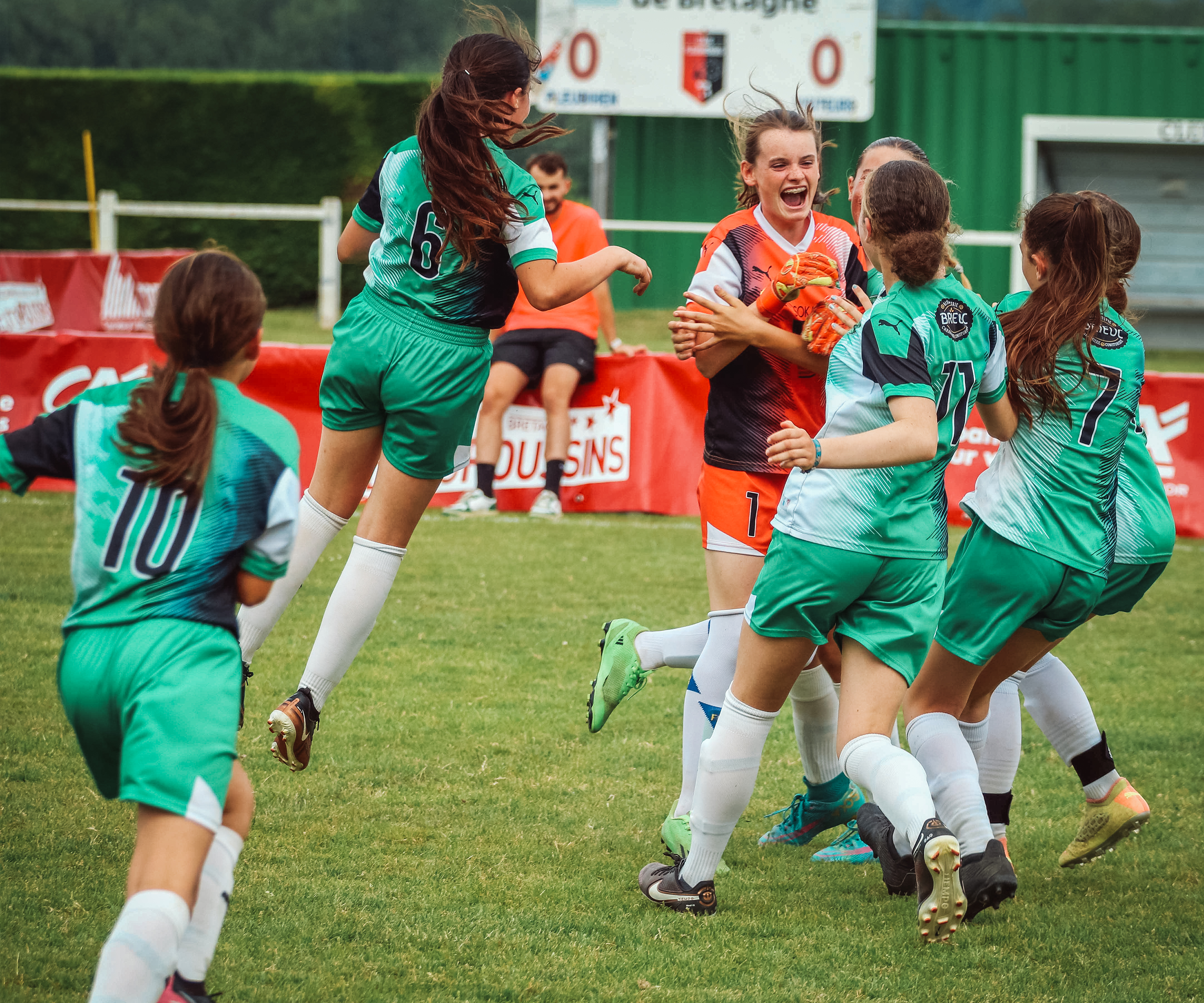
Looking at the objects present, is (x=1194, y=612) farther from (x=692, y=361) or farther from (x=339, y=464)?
(x=339, y=464)

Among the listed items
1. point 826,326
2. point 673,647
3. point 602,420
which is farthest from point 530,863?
point 602,420

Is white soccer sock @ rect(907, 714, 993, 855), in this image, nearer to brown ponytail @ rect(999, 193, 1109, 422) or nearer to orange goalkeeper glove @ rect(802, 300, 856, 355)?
brown ponytail @ rect(999, 193, 1109, 422)

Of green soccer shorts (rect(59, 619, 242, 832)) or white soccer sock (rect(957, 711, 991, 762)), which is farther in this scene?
white soccer sock (rect(957, 711, 991, 762))

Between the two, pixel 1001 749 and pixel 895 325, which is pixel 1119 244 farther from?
pixel 1001 749

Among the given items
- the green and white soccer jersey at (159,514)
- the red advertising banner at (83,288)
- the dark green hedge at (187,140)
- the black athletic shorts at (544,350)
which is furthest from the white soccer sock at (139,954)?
the dark green hedge at (187,140)

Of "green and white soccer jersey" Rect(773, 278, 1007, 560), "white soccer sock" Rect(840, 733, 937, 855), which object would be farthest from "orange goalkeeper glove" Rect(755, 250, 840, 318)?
"white soccer sock" Rect(840, 733, 937, 855)

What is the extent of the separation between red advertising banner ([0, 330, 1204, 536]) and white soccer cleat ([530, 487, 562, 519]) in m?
0.27

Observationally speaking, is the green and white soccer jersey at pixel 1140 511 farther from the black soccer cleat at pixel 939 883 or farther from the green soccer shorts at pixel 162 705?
the green soccer shorts at pixel 162 705

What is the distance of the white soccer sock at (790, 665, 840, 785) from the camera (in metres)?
3.94

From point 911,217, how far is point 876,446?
0.57m

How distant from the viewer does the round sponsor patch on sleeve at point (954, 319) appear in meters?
3.07

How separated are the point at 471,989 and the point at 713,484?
1.51m

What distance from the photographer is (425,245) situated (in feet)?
12.0

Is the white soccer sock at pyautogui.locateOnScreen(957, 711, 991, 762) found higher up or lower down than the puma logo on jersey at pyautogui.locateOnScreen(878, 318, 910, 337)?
lower down
